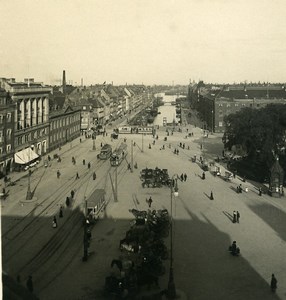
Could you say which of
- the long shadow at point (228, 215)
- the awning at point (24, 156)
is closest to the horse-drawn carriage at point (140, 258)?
the long shadow at point (228, 215)

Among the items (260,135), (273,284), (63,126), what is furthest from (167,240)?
(63,126)

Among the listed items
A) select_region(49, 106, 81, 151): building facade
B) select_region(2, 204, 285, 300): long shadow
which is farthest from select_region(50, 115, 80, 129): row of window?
select_region(2, 204, 285, 300): long shadow

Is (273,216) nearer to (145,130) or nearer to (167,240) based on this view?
(167,240)

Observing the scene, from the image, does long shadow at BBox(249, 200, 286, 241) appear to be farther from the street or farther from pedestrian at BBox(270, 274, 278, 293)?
pedestrian at BBox(270, 274, 278, 293)

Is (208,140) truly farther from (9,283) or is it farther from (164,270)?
(9,283)

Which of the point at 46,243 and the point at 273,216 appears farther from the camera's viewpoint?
the point at 273,216

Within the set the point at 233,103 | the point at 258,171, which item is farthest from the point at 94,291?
the point at 233,103

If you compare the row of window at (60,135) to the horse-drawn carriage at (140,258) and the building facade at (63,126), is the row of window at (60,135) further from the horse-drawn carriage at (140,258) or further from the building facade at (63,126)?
the horse-drawn carriage at (140,258)
